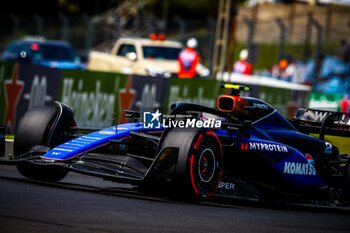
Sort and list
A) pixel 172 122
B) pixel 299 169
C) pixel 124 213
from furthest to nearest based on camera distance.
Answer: pixel 299 169 → pixel 172 122 → pixel 124 213

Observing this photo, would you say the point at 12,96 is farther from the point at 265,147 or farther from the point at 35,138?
the point at 265,147

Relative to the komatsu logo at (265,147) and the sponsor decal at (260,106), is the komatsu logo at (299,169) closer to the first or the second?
the komatsu logo at (265,147)

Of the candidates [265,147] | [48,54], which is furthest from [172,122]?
[48,54]

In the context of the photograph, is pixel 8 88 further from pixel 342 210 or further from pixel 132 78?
pixel 342 210

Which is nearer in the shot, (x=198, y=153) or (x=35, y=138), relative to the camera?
(x=198, y=153)

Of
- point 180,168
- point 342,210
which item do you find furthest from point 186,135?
point 342,210

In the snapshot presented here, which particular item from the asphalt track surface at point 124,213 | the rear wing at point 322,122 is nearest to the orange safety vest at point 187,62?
the rear wing at point 322,122

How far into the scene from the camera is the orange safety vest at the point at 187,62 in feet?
65.8

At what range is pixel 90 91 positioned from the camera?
15.0m

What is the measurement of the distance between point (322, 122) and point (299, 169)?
1.43m

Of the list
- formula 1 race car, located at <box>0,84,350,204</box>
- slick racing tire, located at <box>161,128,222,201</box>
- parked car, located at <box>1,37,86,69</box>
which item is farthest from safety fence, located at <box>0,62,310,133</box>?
parked car, located at <box>1,37,86,69</box>

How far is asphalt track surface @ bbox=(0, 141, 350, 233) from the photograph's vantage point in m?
5.91

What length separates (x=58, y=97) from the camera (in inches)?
575

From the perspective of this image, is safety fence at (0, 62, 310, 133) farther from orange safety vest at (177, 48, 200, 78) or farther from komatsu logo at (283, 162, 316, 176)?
komatsu logo at (283, 162, 316, 176)
